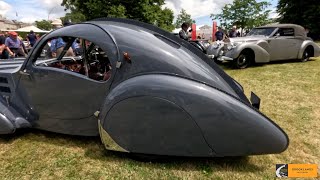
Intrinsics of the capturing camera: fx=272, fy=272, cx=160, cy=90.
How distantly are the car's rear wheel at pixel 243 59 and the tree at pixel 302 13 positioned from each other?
17313 millimetres

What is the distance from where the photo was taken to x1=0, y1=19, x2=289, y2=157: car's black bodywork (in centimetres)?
259

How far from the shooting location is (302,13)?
2380 cm

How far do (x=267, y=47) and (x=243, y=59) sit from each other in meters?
1.08

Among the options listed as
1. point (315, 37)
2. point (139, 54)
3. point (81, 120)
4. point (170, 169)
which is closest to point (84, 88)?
point (81, 120)

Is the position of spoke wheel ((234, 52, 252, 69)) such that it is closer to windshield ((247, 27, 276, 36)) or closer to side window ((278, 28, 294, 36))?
windshield ((247, 27, 276, 36))

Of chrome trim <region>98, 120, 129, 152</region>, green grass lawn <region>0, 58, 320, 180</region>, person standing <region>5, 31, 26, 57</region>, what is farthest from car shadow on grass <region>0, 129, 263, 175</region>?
person standing <region>5, 31, 26, 57</region>

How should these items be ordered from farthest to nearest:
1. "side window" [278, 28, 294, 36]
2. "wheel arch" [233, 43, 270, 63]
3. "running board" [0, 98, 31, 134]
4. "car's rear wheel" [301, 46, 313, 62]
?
"car's rear wheel" [301, 46, 313, 62], "side window" [278, 28, 294, 36], "wheel arch" [233, 43, 270, 63], "running board" [0, 98, 31, 134]

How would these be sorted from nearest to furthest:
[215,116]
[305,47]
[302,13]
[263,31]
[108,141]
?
[215,116] < [108,141] < [263,31] < [305,47] < [302,13]

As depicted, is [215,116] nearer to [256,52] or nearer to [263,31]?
[256,52]

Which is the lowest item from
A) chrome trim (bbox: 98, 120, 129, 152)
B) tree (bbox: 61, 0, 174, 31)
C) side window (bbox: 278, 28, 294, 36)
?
chrome trim (bbox: 98, 120, 129, 152)

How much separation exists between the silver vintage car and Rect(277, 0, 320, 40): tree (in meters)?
14.8

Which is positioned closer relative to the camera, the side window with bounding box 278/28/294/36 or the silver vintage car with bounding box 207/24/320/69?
the silver vintage car with bounding box 207/24/320/69

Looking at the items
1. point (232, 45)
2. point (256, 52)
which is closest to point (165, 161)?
point (232, 45)

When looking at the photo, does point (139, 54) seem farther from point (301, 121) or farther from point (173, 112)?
point (301, 121)
